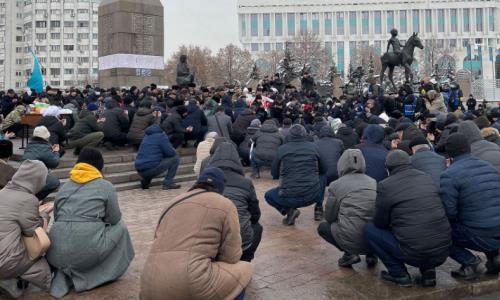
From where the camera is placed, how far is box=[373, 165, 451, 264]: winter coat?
4809 millimetres

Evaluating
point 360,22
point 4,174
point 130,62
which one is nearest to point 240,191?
point 4,174

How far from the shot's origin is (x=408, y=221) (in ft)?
15.8

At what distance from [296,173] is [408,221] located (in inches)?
105

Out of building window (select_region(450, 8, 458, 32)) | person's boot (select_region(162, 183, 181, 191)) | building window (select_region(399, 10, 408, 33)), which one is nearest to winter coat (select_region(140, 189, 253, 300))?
person's boot (select_region(162, 183, 181, 191))

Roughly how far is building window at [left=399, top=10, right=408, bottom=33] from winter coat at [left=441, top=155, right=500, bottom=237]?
4164 inches

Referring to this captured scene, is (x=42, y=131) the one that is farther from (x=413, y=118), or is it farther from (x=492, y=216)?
(x=413, y=118)

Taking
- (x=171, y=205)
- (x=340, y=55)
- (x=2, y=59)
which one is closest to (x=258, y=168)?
(x=171, y=205)

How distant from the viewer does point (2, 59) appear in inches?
4195

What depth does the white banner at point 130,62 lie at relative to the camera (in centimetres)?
1992

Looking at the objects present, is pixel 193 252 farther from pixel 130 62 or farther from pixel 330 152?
pixel 130 62

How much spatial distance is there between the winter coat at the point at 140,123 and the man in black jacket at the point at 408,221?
8.30 meters

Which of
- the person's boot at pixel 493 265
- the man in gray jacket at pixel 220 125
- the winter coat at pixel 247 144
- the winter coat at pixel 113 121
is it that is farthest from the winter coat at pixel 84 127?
the person's boot at pixel 493 265

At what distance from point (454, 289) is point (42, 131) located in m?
6.58

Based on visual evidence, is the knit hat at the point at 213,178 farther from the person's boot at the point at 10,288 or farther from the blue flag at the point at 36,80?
the blue flag at the point at 36,80
